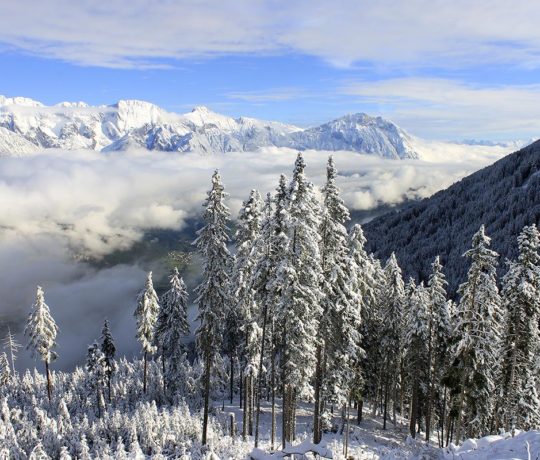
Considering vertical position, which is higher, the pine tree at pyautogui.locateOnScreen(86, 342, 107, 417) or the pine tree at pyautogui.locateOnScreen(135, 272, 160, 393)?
the pine tree at pyautogui.locateOnScreen(135, 272, 160, 393)

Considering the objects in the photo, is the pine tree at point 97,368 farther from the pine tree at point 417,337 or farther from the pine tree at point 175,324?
the pine tree at point 417,337

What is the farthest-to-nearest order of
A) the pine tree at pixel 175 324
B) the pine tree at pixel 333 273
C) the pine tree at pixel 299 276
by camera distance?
the pine tree at pixel 175 324 < the pine tree at pixel 333 273 < the pine tree at pixel 299 276

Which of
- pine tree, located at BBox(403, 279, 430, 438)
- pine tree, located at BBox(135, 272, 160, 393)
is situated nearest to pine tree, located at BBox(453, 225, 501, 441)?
pine tree, located at BBox(403, 279, 430, 438)

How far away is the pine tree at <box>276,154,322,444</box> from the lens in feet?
80.1

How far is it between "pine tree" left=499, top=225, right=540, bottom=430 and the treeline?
0.28 feet

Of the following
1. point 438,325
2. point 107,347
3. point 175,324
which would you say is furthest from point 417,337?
point 107,347

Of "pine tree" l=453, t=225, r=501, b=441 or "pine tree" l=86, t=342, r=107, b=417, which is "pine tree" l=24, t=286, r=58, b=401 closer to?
"pine tree" l=86, t=342, r=107, b=417

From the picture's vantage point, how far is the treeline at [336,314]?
25.6m

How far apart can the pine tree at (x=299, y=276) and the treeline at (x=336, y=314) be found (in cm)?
7

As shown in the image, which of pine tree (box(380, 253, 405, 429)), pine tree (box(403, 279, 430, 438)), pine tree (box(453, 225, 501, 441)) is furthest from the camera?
pine tree (box(380, 253, 405, 429))

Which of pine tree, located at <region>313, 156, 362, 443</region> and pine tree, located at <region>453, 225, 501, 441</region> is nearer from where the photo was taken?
pine tree, located at <region>313, 156, 362, 443</region>

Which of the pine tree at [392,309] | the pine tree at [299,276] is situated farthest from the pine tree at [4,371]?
the pine tree at [299,276]

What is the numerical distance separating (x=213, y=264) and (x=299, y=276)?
281 inches

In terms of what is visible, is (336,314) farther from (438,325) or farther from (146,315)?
(146,315)
